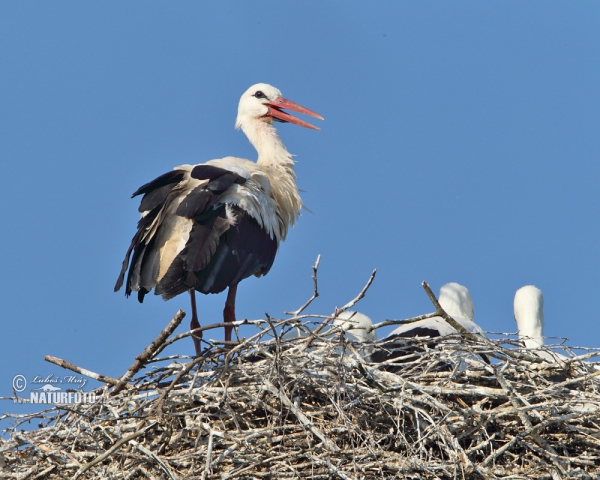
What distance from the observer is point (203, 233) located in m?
5.83

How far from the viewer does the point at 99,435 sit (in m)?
4.40

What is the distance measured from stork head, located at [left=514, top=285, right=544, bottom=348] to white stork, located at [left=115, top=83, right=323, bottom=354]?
5.67 feet

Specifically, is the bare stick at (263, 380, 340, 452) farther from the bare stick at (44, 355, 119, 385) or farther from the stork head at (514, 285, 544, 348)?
the stork head at (514, 285, 544, 348)

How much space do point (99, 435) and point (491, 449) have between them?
61.4 inches

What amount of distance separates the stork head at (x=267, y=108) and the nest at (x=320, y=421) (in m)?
3.05

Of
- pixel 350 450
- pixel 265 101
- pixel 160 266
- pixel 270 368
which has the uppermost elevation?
pixel 265 101

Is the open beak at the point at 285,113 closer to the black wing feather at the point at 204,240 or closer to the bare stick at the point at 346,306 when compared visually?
the black wing feather at the point at 204,240

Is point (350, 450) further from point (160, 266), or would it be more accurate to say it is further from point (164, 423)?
point (160, 266)

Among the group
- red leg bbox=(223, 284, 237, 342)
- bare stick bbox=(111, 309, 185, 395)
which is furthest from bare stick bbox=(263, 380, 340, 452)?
red leg bbox=(223, 284, 237, 342)

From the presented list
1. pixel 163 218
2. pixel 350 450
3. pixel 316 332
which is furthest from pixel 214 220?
pixel 350 450

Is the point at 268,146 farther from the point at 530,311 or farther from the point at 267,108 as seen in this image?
the point at 530,311

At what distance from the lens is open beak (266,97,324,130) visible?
730cm

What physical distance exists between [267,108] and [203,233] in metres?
1.72

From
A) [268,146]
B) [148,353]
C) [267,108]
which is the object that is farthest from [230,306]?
[148,353]
